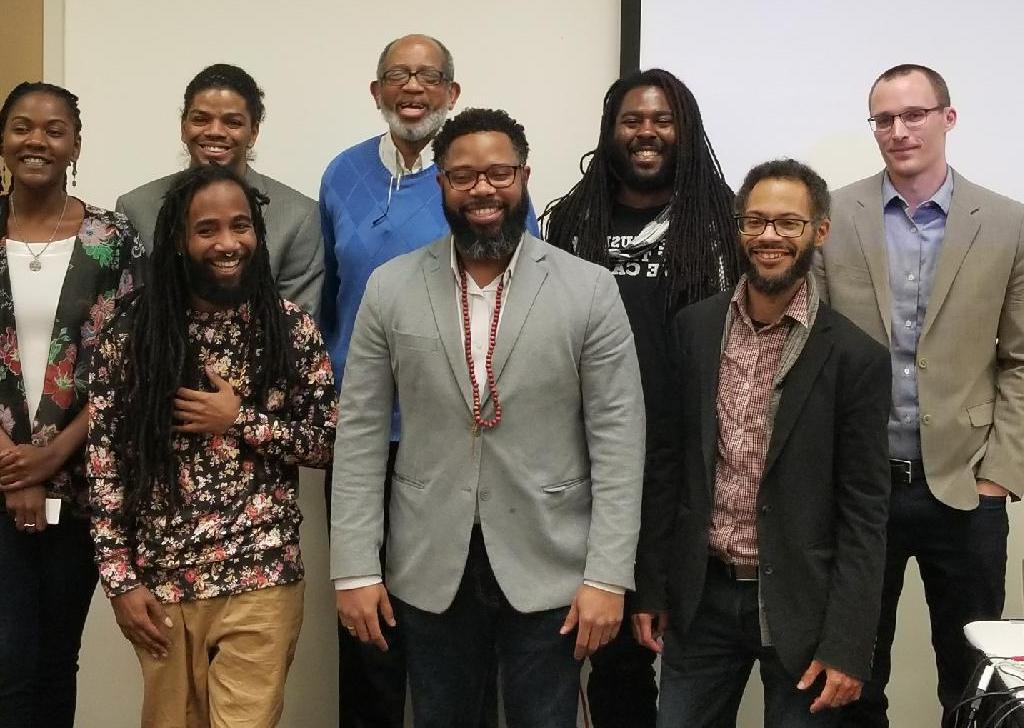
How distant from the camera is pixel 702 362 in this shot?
2131mm

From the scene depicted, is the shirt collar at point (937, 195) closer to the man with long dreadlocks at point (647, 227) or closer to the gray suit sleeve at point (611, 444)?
the man with long dreadlocks at point (647, 227)

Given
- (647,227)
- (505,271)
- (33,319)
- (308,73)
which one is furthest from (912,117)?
(33,319)

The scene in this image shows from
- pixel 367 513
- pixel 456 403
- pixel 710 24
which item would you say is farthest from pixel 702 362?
pixel 710 24

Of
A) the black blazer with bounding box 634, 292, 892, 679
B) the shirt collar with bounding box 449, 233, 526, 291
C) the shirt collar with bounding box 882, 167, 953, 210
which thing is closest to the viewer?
the black blazer with bounding box 634, 292, 892, 679

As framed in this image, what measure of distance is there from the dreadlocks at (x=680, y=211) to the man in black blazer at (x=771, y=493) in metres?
0.33

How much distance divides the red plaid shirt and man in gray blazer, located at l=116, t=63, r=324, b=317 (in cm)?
105

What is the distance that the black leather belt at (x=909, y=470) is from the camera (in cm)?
253

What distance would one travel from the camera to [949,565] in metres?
2.56

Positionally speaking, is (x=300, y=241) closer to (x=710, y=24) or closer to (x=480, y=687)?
(x=480, y=687)

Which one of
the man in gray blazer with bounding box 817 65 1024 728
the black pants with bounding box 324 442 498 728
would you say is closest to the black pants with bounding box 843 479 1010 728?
the man in gray blazer with bounding box 817 65 1024 728

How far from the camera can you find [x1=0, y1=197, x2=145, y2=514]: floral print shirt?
234 centimetres

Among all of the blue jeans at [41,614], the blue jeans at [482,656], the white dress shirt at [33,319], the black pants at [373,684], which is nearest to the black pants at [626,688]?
the black pants at [373,684]

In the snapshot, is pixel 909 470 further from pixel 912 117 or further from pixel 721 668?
pixel 912 117

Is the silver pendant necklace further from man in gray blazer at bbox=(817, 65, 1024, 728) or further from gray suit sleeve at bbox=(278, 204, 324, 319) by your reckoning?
man in gray blazer at bbox=(817, 65, 1024, 728)
